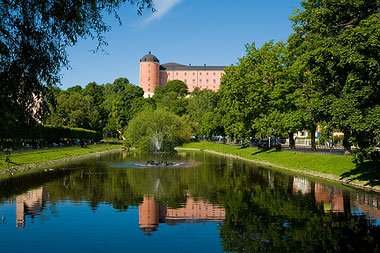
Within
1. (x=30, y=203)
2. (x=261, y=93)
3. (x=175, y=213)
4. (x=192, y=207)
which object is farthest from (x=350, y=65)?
(x=261, y=93)

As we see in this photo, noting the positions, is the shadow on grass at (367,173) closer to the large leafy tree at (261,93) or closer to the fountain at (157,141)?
the large leafy tree at (261,93)

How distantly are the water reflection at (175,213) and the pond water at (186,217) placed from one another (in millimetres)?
47

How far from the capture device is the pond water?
55.1 feet

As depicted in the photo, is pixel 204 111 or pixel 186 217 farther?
pixel 204 111

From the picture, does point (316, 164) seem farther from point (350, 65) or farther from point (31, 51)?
point (31, 51)

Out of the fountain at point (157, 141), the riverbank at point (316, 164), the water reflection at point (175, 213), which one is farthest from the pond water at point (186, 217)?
the fountain at point (157, 141)

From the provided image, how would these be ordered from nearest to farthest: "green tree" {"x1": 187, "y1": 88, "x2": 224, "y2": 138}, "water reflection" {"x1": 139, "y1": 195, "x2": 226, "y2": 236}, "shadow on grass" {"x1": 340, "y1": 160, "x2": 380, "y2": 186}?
"water reflection" {"x1": 139, "y1": 195, "x2": 226, "y2": 236} < "shadow on grass" {"x1": 340, "y1": 160, "x2": 380, "y2": 186} < "green tree" {"x1": 187, "y1": 88, "x2": 224, "y2": 138}

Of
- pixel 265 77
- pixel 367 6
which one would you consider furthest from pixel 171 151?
pixel 367 6

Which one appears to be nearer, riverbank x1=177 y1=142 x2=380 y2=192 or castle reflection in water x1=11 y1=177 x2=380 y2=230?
castle reflection in water x1=11 y1=177 x2=380 y2=230

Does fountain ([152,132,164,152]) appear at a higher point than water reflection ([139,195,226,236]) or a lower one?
higher

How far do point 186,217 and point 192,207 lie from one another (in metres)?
2.69

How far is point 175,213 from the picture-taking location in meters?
23.0

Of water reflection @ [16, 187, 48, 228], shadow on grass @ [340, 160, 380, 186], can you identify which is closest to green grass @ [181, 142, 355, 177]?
shadow on grass @ [340, 160, 380, 186]

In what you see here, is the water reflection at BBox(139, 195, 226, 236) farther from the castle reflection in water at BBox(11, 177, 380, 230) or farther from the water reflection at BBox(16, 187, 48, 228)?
the water reflection at BBox(16, 187, 48, 228)
